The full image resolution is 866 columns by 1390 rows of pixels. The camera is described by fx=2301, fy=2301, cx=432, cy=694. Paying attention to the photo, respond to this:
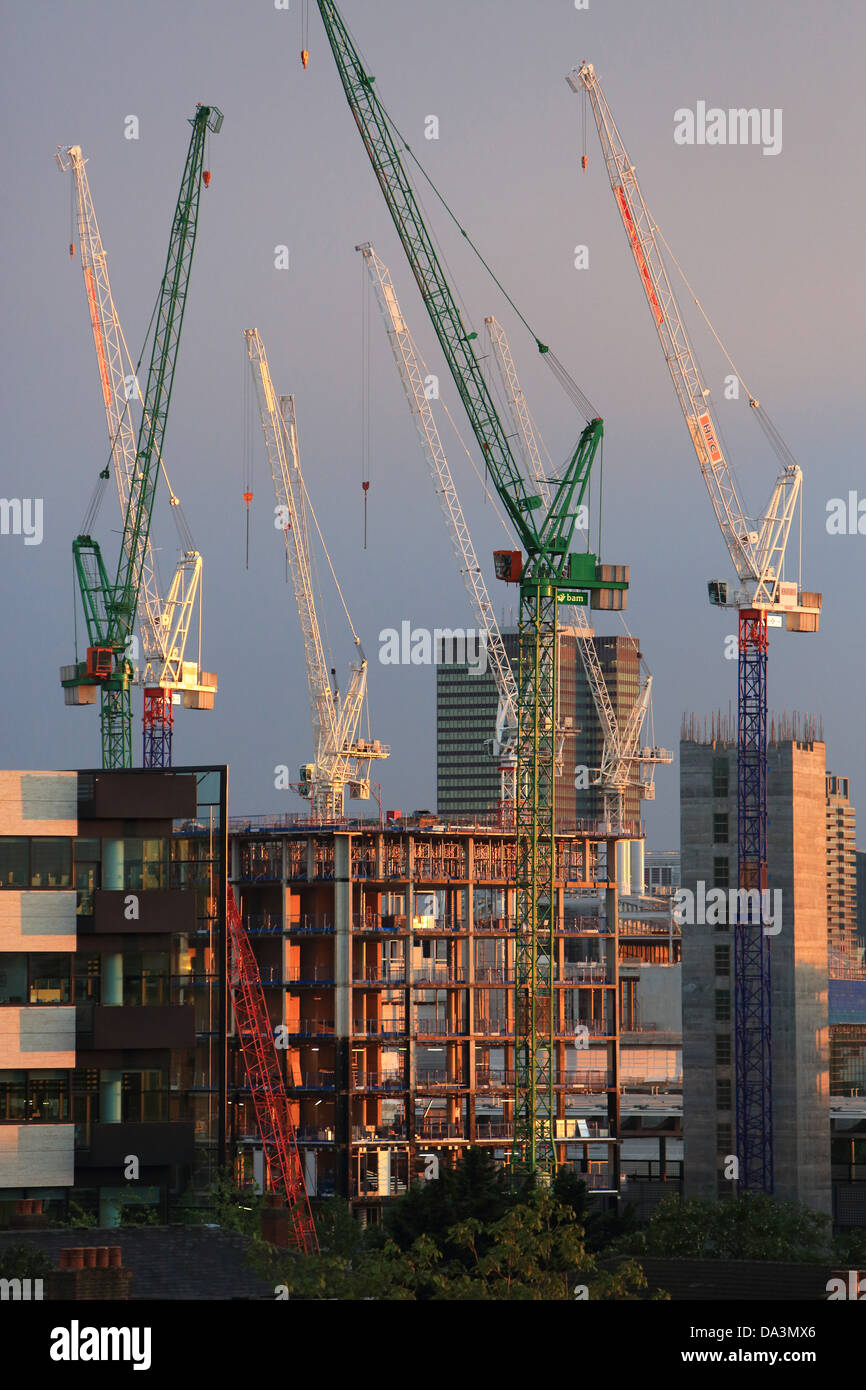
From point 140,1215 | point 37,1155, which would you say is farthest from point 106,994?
point 140,1215

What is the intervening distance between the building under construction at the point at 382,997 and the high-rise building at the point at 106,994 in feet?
200

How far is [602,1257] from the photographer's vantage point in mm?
93625

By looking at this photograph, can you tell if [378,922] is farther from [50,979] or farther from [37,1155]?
[37,1155]

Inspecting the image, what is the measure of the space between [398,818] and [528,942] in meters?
14.2

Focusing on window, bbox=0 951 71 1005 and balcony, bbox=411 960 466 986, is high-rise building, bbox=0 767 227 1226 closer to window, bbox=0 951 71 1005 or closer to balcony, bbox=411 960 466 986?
window, bbox=0 951 71 1005

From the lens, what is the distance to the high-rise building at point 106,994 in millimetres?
95938

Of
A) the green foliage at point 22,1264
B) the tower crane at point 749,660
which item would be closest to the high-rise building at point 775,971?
the tower crane at point 749,660

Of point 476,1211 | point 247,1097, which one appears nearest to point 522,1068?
point 247,1097

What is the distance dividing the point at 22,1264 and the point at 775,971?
117134 millimetres

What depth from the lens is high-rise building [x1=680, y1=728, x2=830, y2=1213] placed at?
17462 centimetres

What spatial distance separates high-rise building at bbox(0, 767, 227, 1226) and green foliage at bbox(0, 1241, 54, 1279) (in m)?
25.5

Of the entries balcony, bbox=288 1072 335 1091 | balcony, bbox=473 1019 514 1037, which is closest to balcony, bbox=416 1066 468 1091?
balcony, bbox=473 1019 514 1037

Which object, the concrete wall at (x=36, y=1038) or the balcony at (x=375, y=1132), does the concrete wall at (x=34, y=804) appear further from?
the balcony at (x=375, y=1132)
